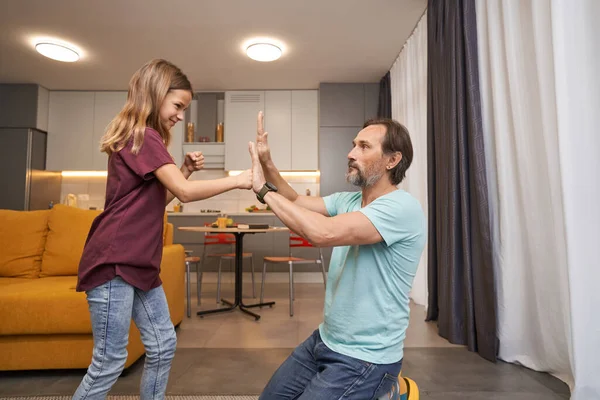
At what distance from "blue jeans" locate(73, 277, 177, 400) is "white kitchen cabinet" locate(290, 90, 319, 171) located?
4.54 meters

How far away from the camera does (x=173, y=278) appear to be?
2654 millimetres

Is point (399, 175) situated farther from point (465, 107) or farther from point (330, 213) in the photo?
point (465, 107)

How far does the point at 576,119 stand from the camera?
172cm

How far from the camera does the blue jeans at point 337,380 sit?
3.26 feet

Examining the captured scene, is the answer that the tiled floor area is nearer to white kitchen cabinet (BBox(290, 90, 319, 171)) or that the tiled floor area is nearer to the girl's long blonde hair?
the girl's long blonde hair

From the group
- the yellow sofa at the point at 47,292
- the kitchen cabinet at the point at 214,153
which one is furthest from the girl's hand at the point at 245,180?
the kitchen cabinet at the point at 214,153

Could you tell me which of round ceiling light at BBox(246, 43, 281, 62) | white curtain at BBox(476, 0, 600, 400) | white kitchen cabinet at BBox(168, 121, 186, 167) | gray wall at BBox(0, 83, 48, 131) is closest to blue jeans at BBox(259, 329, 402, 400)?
white curtain at BBox(476, 0, 600, 400)

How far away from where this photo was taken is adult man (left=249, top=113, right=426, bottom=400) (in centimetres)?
102

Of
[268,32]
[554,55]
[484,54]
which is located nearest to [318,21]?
[268,32]

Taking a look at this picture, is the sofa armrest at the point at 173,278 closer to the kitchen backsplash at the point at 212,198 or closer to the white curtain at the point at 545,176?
the white curtain at the point at 545,176

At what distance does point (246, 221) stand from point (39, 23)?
324cm

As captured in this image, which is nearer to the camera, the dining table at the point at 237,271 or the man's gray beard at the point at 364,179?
the man's gray beard at the point at 364,179

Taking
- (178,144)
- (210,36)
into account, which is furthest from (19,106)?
(210,36)

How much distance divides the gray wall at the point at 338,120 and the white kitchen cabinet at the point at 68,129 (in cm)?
358
